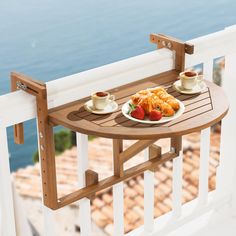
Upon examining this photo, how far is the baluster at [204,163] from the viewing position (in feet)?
9.00

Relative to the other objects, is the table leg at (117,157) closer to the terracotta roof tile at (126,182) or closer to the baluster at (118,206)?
the baluster at (118,206)

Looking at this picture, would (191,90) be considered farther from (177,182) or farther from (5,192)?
(5,192)

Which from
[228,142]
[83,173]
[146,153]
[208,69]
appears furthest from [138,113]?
[228,142]

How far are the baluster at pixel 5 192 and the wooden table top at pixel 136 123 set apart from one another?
17cm

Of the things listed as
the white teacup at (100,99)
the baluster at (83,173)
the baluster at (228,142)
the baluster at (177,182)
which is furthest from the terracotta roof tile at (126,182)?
the white teacup at (100,99)

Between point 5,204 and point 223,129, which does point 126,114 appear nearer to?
point 5,204

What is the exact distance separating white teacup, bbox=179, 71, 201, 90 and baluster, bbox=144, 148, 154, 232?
1.22 ft

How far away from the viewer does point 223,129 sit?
114 inches

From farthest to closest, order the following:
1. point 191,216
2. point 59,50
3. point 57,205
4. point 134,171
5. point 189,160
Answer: point 59,50, point 189,160, point 191,216, point 134,171, point 57,205

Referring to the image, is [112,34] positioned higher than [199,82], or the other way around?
[199,82]

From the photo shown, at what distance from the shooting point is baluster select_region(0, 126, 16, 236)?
2064 mm

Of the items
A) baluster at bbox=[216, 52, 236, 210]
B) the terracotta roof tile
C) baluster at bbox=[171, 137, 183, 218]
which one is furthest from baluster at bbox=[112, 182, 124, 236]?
the terracotta roof tile

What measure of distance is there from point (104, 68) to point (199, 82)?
14.6 inches

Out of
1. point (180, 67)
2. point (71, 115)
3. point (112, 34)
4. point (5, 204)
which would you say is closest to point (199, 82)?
point (180, 67)
